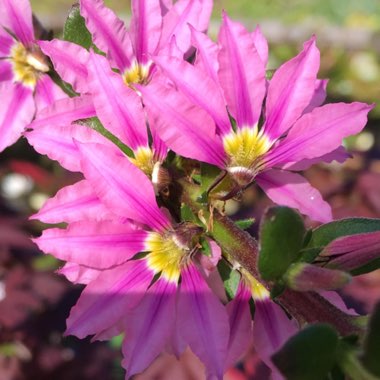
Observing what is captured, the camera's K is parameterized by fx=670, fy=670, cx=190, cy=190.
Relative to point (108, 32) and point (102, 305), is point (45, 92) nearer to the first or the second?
point (108, 32)

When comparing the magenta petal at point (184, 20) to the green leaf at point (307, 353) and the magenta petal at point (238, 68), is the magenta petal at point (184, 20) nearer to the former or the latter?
the magenta petal at point (238, 68)

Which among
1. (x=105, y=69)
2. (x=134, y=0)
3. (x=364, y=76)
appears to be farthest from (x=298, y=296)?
(x=364, y=76)

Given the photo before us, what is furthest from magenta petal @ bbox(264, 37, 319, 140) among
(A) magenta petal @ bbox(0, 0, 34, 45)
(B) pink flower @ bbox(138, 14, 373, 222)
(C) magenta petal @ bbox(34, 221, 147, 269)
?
(A) magenta petal @ bbox(0, 0, 34, 45)

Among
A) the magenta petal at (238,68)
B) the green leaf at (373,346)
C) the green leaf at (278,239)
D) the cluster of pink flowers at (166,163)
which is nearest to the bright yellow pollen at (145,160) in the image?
the cluster of pink flowers at (166,163)

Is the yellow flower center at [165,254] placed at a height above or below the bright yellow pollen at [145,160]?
below

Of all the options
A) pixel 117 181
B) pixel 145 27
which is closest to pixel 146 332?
pixel 117 181

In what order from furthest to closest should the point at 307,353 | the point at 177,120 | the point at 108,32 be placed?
the point at 108,32
the point at 177,120
the point at 307,353
